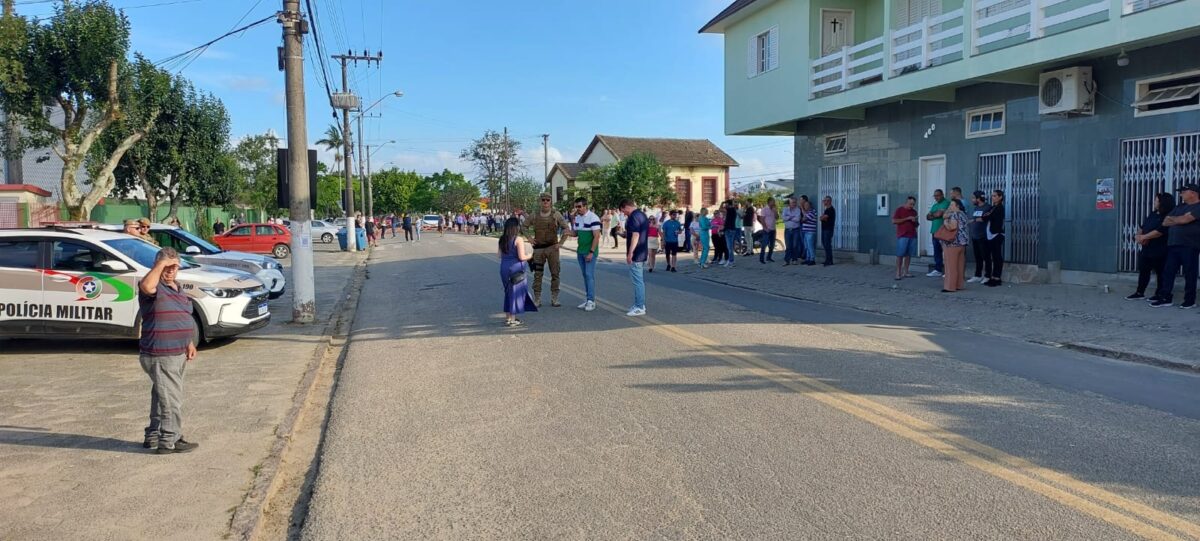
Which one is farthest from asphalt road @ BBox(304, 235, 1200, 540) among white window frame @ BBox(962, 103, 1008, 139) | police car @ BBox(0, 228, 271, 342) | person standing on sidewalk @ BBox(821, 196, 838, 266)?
person standing on sidewalk @ BBox(821, 196, 838, 266)

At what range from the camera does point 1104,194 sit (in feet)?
44.9

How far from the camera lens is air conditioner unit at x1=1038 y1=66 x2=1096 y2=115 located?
44.8 ft

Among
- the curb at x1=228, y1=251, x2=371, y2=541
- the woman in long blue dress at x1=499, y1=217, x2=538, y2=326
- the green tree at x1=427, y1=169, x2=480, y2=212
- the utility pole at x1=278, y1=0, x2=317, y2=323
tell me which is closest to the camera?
the curb at x1=228, y1=251, x2=371, y2=541

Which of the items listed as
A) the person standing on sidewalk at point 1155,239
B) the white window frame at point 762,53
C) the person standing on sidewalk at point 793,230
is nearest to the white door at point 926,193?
the person standing on sidewalk at point 793,230

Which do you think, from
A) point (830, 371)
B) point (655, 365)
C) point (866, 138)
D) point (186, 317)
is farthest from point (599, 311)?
point (866, 138)

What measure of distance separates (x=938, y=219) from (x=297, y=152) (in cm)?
1106

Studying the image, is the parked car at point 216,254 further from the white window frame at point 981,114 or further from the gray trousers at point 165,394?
the white window frame at point 981,114

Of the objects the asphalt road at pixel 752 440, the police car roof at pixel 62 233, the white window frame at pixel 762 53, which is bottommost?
the asphalt road at pixel 752 440

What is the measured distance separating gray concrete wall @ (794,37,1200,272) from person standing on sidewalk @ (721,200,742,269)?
10.8 ft

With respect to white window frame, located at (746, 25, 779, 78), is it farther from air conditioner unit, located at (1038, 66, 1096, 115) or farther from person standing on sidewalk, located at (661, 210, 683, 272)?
air conditioner unit, located at (1038, 66, 1096, 115)

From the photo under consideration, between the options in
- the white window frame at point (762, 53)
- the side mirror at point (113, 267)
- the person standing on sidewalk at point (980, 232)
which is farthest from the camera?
the white window frame at point (762, 53)

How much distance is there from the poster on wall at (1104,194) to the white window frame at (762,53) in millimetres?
9126

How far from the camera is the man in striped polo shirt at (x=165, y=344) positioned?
5801mm

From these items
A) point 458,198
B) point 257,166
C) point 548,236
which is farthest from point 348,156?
point 458,198
